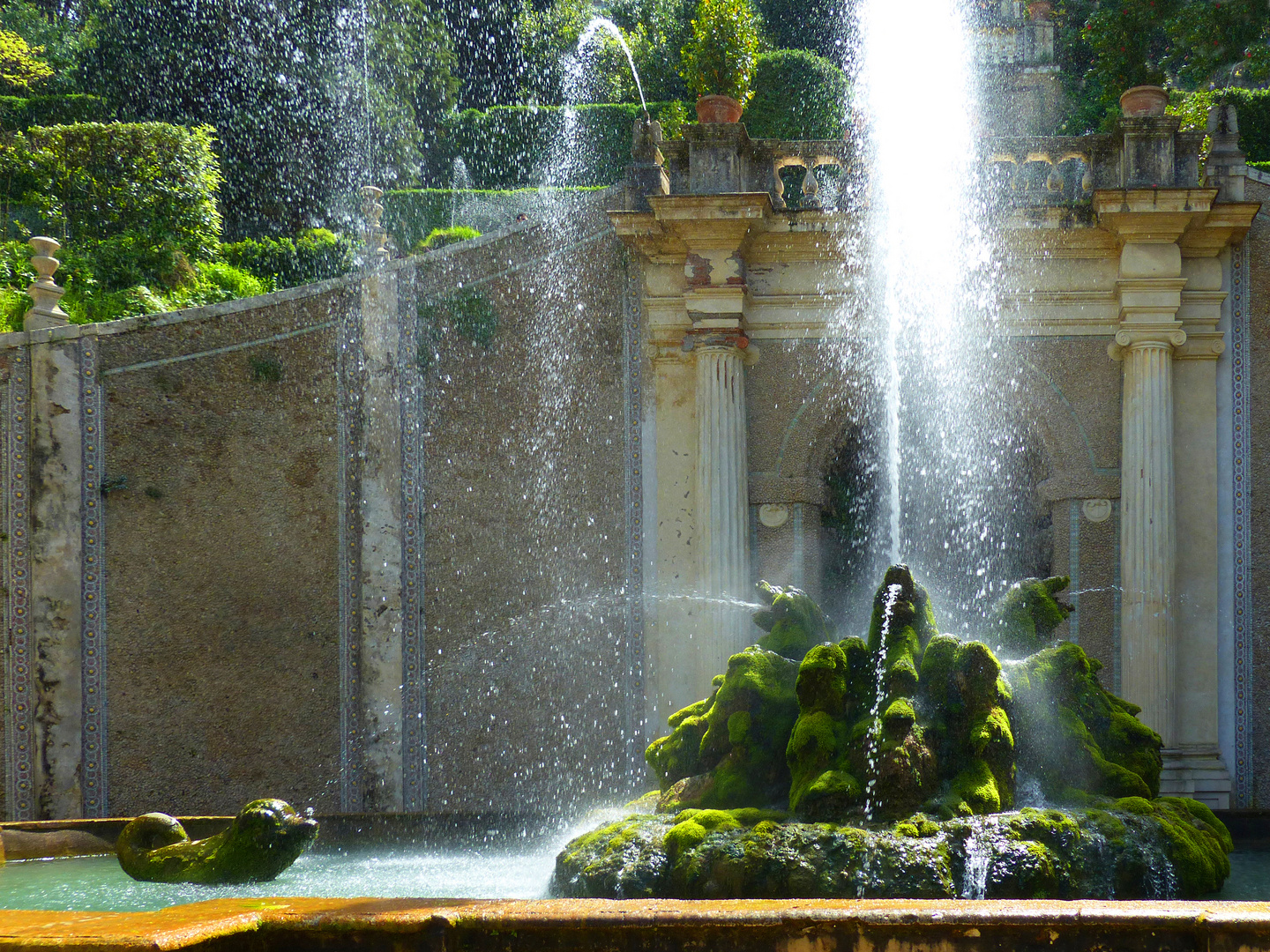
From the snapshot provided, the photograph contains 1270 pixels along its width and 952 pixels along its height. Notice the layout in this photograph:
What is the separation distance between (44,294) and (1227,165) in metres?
7.11

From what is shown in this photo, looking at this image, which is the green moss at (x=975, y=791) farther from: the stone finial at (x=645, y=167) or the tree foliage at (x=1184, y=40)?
the tree foliage at (x=1184, y=40)

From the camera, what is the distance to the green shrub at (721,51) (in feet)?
29.2

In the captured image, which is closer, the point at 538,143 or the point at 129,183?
the point at 129,183

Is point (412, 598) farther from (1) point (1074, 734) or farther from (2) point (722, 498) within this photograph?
(1) point (1074, 734)

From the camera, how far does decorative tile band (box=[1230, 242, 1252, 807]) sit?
22.5 feet

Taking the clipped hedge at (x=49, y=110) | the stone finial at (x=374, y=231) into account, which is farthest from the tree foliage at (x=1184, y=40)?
the clipped hedge at (x=49, y=110)

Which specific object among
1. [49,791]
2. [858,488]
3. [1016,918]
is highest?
[858,488]

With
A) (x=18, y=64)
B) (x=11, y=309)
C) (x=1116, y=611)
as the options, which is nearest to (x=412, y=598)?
(x=1116, y=611)

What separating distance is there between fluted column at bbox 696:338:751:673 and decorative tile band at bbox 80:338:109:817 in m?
3.52

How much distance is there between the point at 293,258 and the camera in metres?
12.9

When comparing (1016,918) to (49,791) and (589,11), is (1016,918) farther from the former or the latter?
(589,11)

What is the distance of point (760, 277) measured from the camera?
7312mm

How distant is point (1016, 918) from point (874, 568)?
5142 millimetres

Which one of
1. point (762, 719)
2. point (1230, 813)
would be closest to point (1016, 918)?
point (762, 719)
